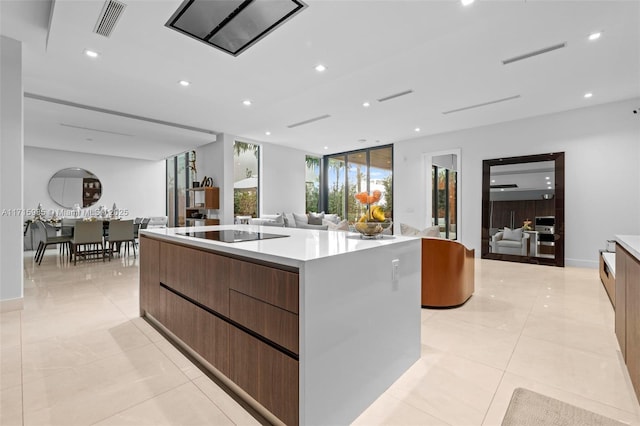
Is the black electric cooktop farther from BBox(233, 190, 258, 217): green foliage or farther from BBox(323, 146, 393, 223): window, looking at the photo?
BBox(323, 146, 393, 223): window

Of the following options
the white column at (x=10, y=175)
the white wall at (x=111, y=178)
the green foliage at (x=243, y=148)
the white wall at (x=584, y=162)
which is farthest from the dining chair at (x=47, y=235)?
the white wall at (x=584, y=162)

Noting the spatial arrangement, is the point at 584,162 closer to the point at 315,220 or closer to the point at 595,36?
the point at 595,36

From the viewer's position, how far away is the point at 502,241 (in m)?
6.13

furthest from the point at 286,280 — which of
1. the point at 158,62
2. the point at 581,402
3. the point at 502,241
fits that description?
the point at 502,241

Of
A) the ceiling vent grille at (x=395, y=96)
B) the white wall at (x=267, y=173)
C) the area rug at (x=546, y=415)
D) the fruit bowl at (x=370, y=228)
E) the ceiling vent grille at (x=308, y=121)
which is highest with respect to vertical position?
the ceiling vent grille at (x=308, y=121)

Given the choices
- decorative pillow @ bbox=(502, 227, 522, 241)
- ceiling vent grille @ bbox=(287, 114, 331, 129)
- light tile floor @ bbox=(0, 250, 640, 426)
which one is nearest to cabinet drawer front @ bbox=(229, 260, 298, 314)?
light tile floor @ bbox=(0, 250, 640, 426)

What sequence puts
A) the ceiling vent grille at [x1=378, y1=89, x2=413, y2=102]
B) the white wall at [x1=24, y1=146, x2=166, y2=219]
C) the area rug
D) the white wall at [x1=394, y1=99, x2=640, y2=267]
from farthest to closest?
the white wall at [x1=24, y1=146, x2=166, y2=219], the white wall at [x1=394, y1=99, x2=640, y2=267], the ceiling vent grille at [x1=378, y1=89, x2=413, y2=102], the area rug

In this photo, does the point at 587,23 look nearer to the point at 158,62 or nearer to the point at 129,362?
the point at 158,62

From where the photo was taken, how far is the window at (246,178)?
25.5ft

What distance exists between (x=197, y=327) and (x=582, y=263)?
644 centimetres

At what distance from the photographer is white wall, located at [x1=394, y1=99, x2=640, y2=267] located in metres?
4.91

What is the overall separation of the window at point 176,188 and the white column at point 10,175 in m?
6.15

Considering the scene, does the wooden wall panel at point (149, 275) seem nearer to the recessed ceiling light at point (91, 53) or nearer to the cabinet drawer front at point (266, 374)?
the cabinet drawer front at point (266, 374)

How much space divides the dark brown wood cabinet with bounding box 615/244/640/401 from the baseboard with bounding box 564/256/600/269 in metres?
4.12
